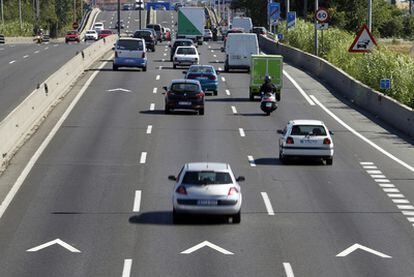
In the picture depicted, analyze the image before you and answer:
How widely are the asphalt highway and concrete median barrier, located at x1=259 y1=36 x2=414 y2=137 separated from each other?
2.95ft

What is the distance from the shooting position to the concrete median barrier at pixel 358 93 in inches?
1789

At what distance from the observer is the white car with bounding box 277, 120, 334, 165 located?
35.5 meters

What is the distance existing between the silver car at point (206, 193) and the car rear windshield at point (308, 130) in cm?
1013

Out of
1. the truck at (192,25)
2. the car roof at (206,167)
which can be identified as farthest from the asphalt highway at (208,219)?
the truck at (192,25)

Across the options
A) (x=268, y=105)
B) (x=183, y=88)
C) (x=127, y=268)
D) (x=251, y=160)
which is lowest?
(x=268, y=105)

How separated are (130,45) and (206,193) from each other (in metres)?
46.3

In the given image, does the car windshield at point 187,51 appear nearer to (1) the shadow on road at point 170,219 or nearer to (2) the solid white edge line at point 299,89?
(2) the solid white edge line at point 299,89

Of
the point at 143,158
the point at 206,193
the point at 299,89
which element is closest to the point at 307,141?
the point at 143,158

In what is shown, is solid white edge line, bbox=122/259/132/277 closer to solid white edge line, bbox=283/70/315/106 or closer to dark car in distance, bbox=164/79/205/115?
dark car in distance, bbox=164/79/205/115

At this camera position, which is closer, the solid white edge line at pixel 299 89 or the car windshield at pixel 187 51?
the solid white edge line at pixel 299 89

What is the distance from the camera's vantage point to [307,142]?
35.5 m

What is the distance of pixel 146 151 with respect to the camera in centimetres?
3906

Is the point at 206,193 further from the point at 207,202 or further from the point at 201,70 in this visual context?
the point at 201,70

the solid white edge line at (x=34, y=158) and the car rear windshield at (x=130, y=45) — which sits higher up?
the car rear windshield at (x=130, y=45)
